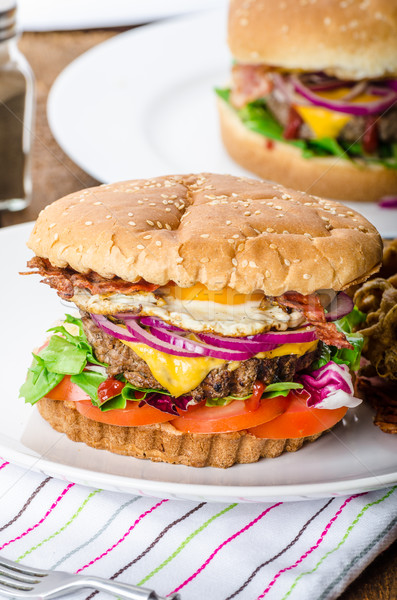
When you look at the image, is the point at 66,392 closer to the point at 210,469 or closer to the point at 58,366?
Result: the point at 58,366

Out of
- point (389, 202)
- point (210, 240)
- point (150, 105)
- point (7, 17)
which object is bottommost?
point (389, 202)

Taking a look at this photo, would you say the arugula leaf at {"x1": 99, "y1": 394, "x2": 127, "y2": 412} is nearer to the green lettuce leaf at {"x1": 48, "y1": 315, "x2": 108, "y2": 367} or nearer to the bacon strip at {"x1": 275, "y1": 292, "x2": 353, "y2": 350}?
the green lettuce leaf at {"x1": 48, "y1": 315, "x2": 108, "y2": 367}

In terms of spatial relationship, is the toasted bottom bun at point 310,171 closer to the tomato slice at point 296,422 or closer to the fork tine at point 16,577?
the tomato slice at point 296,422

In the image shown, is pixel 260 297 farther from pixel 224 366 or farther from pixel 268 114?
pixel 268 114

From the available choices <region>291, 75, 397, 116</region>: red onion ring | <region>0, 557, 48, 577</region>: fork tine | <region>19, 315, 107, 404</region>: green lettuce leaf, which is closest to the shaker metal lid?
<region>291, 75, 397, 116</region>: red onion ring

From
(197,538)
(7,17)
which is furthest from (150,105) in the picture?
(197,538)

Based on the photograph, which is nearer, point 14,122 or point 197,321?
point 197,321

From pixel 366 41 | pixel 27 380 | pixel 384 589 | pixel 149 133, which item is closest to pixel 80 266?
pixel 27 380
